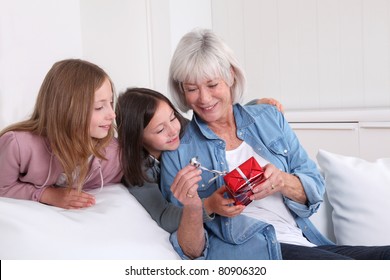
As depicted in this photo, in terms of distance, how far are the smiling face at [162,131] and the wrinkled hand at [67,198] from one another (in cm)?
25

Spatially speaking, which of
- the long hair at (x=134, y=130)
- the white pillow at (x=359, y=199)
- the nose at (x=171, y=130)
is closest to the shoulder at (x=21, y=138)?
the long hair at (x=134, y=130)

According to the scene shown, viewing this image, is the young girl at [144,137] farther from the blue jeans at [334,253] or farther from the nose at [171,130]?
the blue jeans at [334,253]

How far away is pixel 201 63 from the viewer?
1556mm

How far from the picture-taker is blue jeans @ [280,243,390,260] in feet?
4.50

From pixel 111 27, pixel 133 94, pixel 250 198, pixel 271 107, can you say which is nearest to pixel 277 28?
pixel 111 27

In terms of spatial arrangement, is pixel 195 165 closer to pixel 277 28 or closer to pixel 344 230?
pixel 344 230

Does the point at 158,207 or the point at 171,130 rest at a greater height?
the point at 171,130

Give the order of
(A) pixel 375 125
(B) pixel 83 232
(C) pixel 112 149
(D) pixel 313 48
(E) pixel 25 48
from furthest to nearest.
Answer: (D) pixel 313 48
(A) pixel 375 125
(E) pixel 25 48
(C) pixel 112 149
(B) pixel 83 232

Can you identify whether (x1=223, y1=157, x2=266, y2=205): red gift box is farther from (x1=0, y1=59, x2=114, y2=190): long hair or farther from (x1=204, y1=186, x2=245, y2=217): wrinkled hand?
(x1=0, y1=59, x2=114, y2=190): long hair

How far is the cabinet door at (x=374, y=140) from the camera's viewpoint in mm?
2891

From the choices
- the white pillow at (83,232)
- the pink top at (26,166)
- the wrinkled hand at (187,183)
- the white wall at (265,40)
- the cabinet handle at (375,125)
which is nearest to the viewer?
the white pillow at (83,232)

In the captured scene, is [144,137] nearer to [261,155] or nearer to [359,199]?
[261,155]

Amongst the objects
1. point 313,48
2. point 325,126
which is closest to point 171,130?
point 325,126

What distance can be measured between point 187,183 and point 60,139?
38 centimetres
